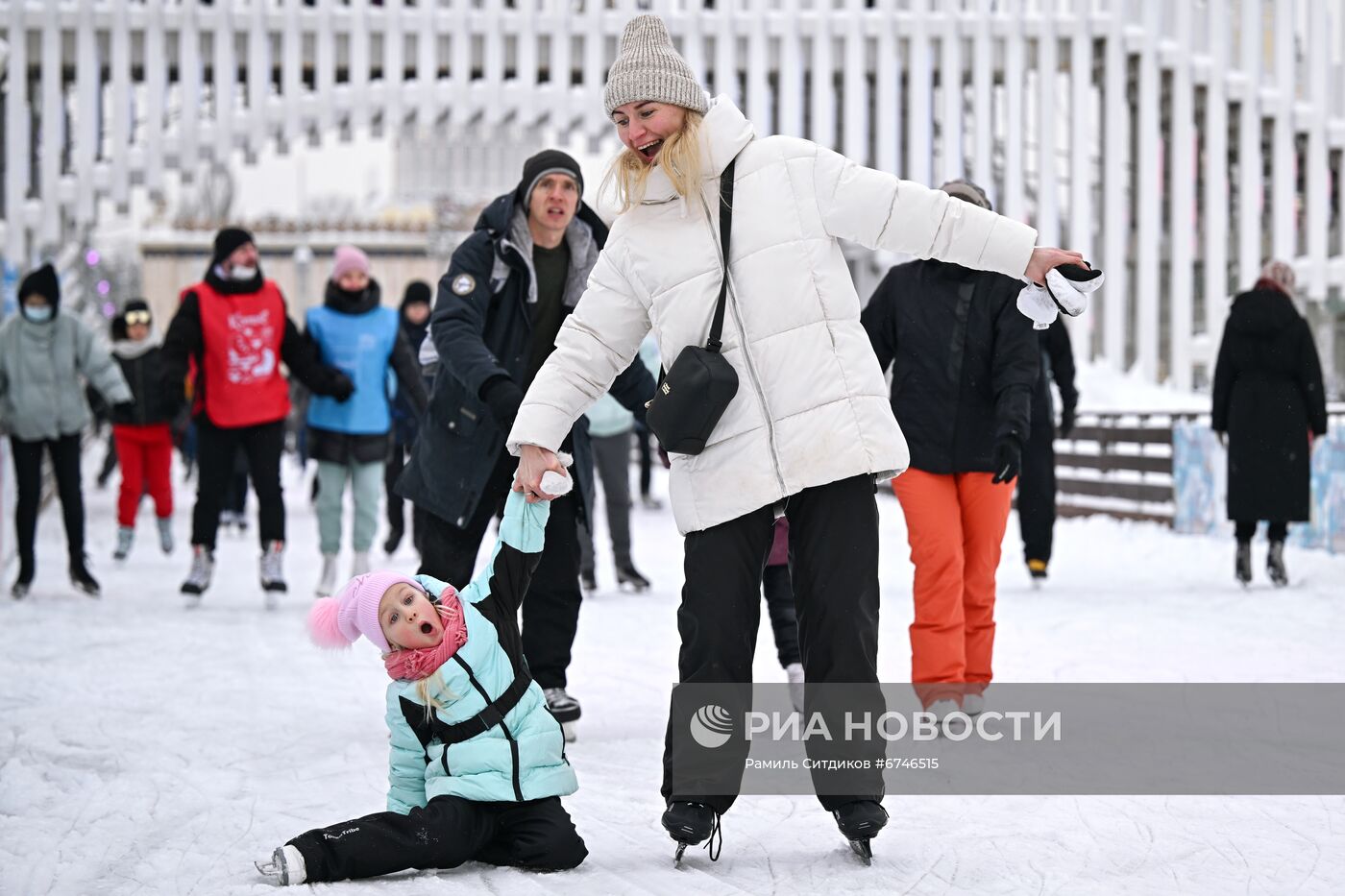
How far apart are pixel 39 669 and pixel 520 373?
82.9 inches

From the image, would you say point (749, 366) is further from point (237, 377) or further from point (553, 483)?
point (237, 377)

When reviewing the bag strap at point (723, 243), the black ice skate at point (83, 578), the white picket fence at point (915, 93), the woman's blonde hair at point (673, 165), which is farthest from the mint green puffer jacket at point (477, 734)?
the white picket fence at point (915, 93)

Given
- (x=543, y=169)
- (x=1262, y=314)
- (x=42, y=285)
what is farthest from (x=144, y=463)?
(x=1262, y=314)

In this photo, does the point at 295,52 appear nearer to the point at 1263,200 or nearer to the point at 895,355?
the point at 1263,200

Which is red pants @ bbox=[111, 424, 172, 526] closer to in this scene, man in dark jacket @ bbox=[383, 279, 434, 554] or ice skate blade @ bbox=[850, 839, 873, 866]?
man in dark jacket @ bbox=[383, 279, 434, 554]

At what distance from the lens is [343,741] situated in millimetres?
4082

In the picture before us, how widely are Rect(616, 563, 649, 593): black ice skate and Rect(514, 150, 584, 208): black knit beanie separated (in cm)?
375

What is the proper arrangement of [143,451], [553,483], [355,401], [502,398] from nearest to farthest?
[553,483], [502,398], [355,401], [143,451]

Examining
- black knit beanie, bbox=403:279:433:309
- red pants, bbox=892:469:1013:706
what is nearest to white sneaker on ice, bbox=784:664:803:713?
red pants, bbox=892:469:1013:706

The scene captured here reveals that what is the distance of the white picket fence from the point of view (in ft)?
48.2

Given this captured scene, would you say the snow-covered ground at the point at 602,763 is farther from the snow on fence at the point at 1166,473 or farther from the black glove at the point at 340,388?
the black glove at the point at 340,388

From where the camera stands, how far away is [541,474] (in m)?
2.92

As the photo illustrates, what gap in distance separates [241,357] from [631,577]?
6.66 feet

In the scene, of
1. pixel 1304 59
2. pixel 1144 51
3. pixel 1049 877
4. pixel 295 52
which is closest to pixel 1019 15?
pixel 1144 51
